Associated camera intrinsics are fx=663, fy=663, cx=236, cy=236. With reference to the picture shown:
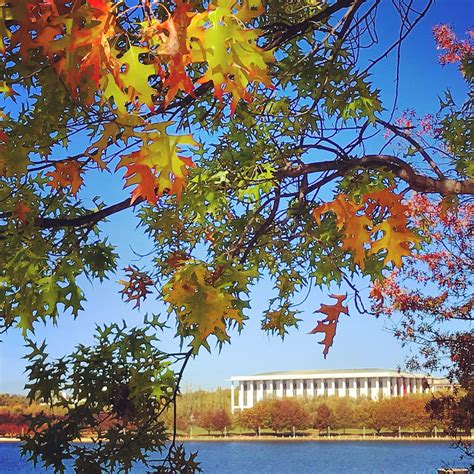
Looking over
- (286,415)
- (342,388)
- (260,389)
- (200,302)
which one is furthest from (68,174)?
A: (260,389)

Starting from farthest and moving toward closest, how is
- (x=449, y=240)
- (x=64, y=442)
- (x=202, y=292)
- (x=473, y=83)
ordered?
(x=449, y=240), (x=473, y=83), (x=64, y=442), (x=202, y=292)

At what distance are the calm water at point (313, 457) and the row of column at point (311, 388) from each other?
7.65ft

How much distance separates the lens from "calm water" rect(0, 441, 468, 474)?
2881cm

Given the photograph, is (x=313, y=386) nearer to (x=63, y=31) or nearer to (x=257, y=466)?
(x=257, y=466)

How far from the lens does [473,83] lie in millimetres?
3029

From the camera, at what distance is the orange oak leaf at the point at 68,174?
214cm

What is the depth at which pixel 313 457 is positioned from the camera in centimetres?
3581

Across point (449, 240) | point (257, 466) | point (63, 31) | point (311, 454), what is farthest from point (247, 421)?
point (63, 31)

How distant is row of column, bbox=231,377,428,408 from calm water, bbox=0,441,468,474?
2332 millimetres

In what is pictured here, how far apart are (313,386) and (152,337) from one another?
2838 cm

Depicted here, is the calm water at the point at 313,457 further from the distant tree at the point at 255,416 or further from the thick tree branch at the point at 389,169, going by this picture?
the thick tree branch at the point at 389,169

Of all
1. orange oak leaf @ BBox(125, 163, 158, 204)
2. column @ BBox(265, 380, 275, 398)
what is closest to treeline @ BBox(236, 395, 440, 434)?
column @ BBox(265, 380, 275, 398)

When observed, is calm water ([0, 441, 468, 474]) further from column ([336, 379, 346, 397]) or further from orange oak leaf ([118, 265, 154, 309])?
orange oak leaf ([118, 265, 154, 309])

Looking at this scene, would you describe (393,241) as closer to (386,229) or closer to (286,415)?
(386,229)
